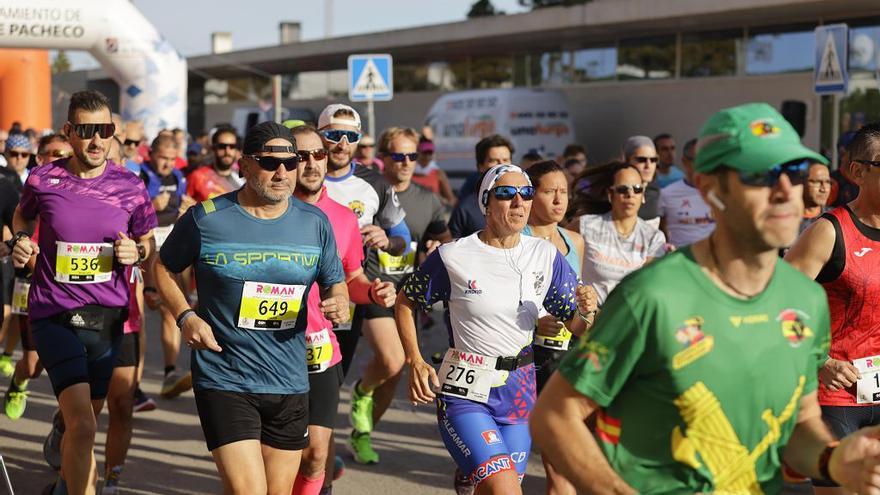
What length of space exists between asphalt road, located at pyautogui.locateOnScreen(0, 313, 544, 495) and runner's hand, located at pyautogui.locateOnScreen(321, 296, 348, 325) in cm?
217

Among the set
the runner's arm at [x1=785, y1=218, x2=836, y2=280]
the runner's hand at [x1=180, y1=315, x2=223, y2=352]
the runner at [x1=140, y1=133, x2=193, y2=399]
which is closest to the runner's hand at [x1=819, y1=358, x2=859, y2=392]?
the runner's arm at [x1=785, y1=218, x2=836, y2=280]

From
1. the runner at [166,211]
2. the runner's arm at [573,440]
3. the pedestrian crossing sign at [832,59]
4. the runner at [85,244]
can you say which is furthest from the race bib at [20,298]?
the pedestrian crossing sign at [832,59]

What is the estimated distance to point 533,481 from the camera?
7.32m

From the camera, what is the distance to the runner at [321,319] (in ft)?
18.1

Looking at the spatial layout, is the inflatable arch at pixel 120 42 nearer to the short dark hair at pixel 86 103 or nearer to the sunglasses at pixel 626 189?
the short dark hair at pixel 86 103

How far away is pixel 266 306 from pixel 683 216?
5.63 meters

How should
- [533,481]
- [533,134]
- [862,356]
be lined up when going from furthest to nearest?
1. [533,134]
2. [533,481]
3. [862,356]

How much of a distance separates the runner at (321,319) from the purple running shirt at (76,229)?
959mm

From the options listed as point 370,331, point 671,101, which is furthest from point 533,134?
point 370,331

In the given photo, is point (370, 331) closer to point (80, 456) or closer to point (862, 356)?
point (80, 456)

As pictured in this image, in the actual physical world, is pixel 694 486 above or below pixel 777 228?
below

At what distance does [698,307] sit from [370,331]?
507cm

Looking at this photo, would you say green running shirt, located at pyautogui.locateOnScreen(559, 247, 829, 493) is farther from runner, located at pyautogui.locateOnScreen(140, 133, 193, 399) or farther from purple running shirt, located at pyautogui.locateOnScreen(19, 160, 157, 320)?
runner, located at pyautogui.locateOnScreen(140, 133, 193, 399)

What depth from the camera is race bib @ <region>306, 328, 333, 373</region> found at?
552 centimetres
